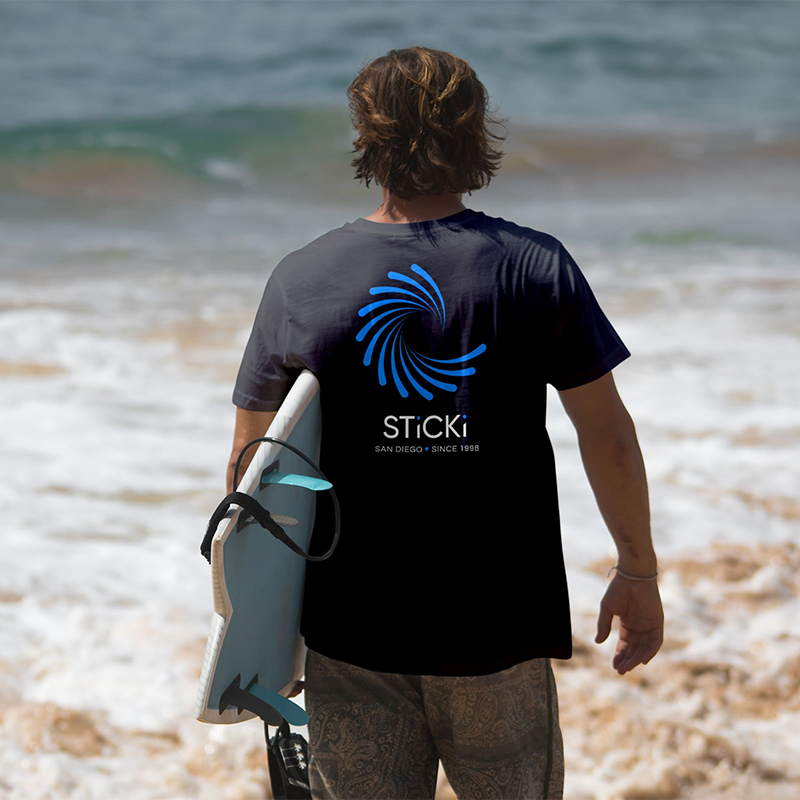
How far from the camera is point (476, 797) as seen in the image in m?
1.57

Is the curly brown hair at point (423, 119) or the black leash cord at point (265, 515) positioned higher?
the curly brown hair at point (423, 119)

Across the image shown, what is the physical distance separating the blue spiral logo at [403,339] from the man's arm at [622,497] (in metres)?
0.21

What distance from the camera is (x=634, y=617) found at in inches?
68.4

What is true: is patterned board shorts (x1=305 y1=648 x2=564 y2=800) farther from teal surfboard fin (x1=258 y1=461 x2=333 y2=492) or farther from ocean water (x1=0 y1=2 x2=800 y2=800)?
ocean water (x1=0 y1=2 x2=800 y2=800)

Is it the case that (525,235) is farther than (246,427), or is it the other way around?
(246,427)

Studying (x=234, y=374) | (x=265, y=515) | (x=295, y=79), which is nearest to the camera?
(x=265, y=515)

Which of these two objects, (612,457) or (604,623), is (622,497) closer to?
(612,457)

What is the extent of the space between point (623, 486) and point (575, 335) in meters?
0.28

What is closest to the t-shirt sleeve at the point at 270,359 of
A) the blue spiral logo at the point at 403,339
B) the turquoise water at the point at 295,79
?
the blue spiral logo at the point at 403,339

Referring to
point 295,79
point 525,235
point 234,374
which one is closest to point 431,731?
point 525,235

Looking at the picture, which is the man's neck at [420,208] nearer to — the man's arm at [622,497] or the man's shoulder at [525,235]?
the man's shoulder at [525,235]

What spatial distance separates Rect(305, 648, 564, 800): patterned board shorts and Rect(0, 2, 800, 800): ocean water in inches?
43.6

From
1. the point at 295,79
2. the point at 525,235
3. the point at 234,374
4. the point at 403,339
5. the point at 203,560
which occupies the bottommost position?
the point at 203,560

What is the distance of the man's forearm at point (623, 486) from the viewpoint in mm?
1570
